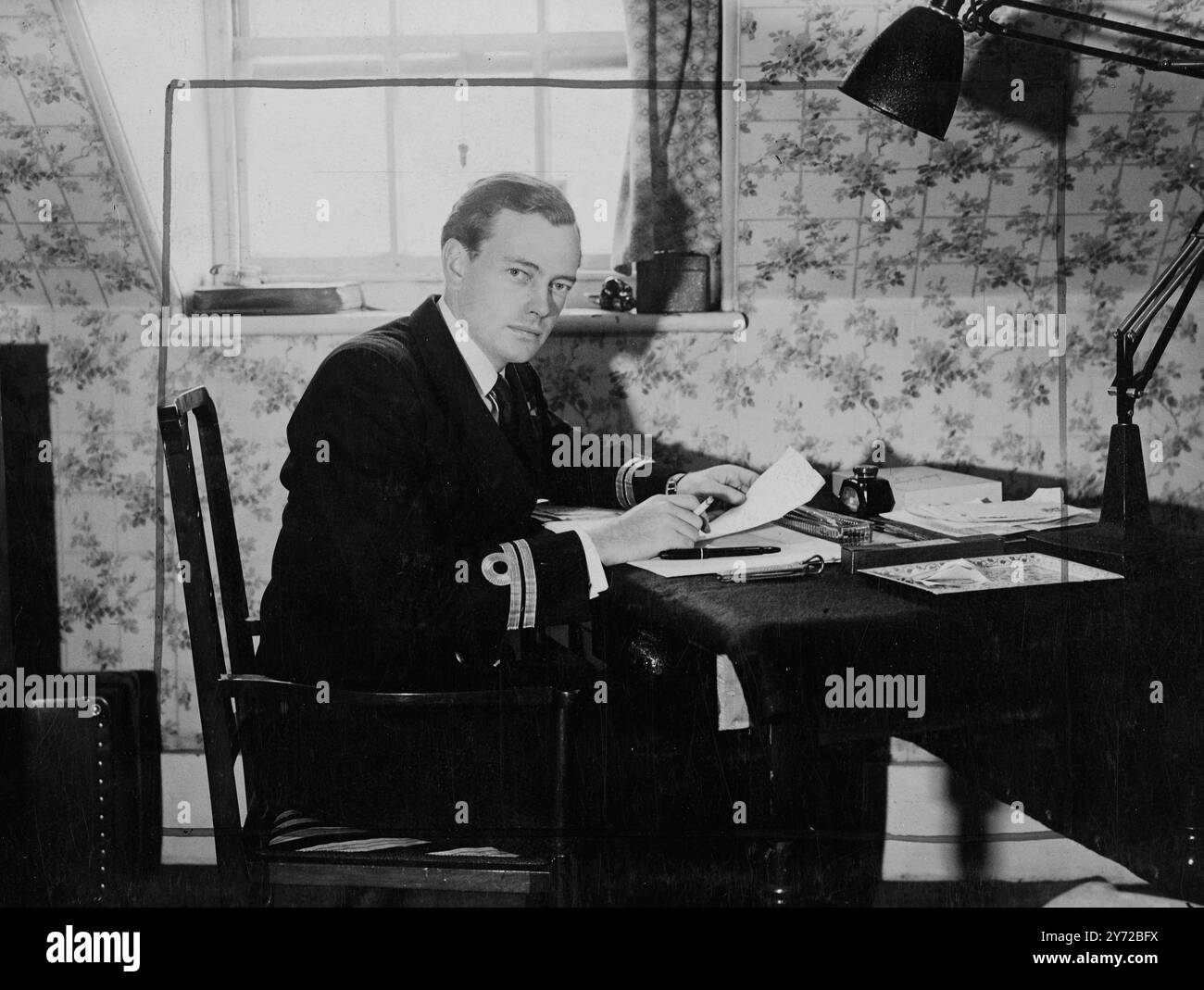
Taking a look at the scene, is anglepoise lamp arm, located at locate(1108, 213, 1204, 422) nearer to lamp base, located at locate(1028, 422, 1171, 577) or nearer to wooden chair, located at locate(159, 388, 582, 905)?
lamp base, located at locate(1028, 422, 1171, 577)

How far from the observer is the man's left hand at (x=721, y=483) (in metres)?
1.83

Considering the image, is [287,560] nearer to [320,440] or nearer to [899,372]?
[320,440]

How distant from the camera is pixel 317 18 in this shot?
1979 millimetres

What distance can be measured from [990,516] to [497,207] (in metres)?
0.95

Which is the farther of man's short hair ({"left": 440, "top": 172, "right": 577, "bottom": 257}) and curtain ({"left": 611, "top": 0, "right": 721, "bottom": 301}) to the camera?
curtain ({"left": 611, "top": 0, "right": 721, "bottom": 301})

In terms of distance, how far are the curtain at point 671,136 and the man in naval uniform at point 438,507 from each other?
0.39 m

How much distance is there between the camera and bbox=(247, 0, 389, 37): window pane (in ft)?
6.28

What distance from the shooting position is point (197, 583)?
137cm

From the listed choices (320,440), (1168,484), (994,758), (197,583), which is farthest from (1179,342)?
(197,583)

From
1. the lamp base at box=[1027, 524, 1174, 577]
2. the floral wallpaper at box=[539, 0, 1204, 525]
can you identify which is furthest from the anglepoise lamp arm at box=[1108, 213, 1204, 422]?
the floral wallpaper at box=[539, 0, 1204, 525]

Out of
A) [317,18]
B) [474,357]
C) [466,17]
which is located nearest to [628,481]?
[474,357]

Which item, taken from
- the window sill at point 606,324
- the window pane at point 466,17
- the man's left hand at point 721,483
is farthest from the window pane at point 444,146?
the man's left hand at point 721,483

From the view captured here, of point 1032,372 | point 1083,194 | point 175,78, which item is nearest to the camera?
point 175,78

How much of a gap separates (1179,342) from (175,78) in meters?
2.11
